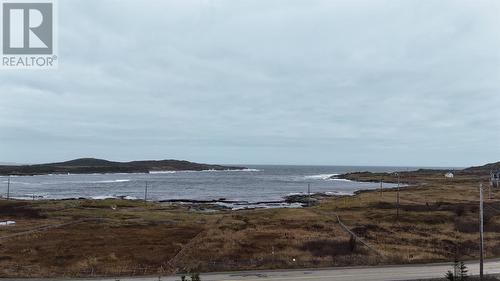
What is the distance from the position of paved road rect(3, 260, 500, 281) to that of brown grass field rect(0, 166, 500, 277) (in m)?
1.97

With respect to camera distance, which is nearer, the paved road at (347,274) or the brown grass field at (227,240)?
the paved road at (347,274)

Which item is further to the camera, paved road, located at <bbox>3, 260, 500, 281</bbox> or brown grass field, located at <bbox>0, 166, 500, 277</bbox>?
brown grass field, located at <bbox>0, 166, 500, 277</bbox>

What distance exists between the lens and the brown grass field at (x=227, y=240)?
42594 millimetres

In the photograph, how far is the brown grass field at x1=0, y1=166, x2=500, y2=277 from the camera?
4259 cm

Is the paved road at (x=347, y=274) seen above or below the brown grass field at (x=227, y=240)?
above

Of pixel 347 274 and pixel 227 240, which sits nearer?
pixel 347 274

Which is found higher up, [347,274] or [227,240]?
[347,274]

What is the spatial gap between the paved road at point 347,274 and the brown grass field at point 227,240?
1.97 m

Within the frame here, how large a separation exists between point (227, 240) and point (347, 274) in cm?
1974

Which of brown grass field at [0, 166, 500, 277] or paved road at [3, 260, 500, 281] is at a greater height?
paved road at [3, 260, 500, 281]

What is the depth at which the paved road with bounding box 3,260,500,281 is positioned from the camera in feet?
118

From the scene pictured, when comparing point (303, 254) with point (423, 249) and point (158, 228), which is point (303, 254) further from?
point (158, 228)

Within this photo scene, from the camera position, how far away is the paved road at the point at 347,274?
36031mm

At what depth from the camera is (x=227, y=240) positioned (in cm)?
5438
